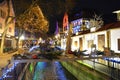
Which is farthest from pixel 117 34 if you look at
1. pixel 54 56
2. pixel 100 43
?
pixel 54 56

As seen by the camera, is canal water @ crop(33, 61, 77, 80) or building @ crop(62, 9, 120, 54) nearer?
canal water @ crop(33, 61, 77, 80)

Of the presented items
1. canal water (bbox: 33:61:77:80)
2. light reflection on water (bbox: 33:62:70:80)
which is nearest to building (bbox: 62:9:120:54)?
canal water (bbox: 33:61:77:80)

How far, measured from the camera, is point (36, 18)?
36.0 metres

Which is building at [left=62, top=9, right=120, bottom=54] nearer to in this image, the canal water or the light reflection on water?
the canal water

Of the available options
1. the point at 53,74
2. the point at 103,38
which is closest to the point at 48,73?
the point at 53,74

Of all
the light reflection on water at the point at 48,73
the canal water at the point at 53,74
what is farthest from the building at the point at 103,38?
the light reflection on water at the point at 48,73

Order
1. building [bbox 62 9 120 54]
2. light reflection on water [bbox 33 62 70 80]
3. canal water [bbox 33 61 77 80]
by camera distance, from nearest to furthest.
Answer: canal water [bbox 33 61 77 80] → light reflection on water [bbox 33 62 70 80] → building [bbox 62 9 120 54]

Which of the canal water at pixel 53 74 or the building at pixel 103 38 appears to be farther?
the building at pixel 103 38

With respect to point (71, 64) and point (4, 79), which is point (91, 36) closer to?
point (71, 64)

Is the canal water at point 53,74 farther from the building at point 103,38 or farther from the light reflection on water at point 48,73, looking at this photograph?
the building at point 103,38

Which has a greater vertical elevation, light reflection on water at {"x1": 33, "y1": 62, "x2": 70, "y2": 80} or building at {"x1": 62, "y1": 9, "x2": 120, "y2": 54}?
building at {"x1": 62, "y1": 9, "x2": 120, "y2": 54}

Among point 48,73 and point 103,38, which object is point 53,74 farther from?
point 103,38

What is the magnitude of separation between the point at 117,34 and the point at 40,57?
13336mm

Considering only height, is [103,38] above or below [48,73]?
above
